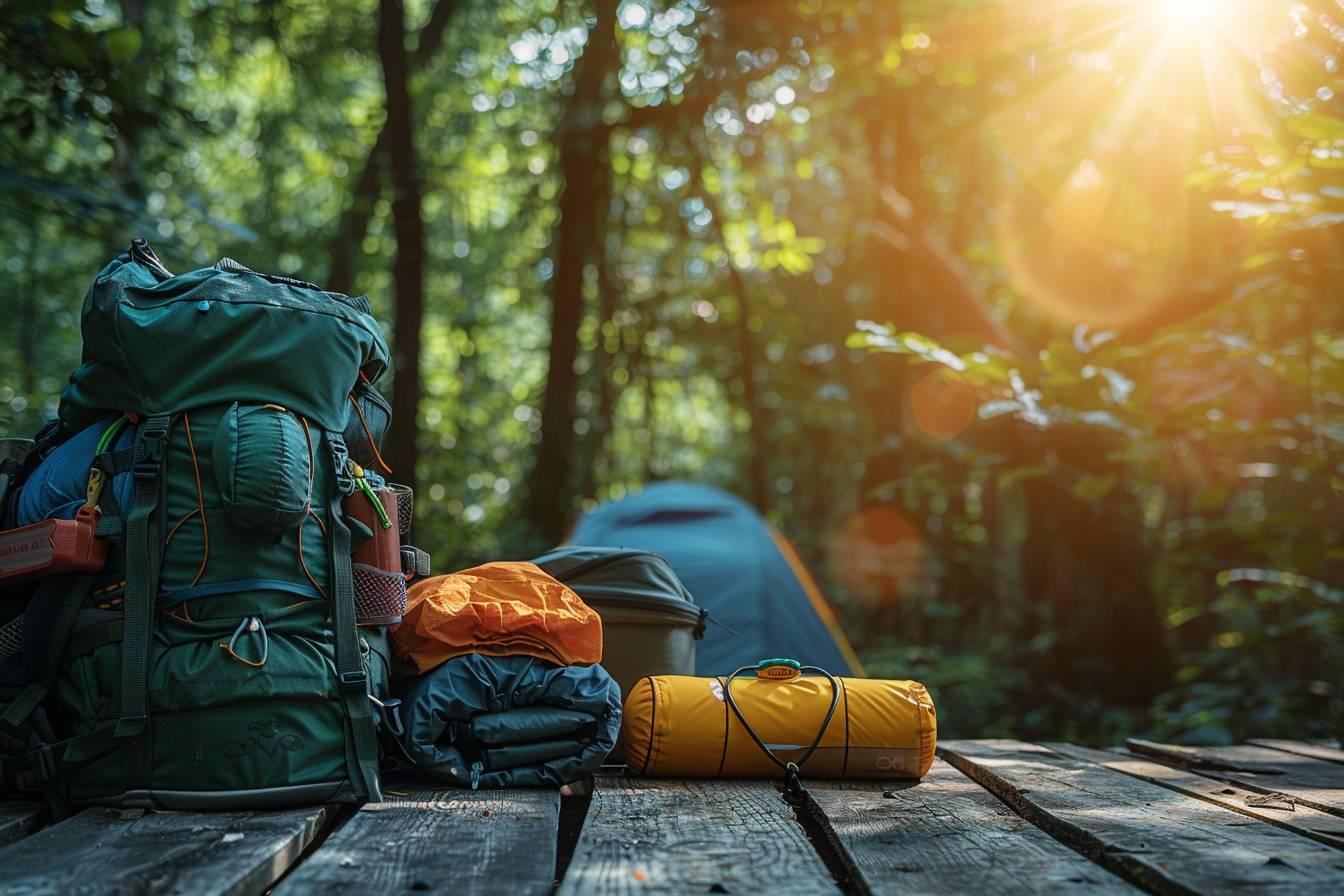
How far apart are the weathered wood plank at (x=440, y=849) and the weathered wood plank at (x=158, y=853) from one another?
76mm

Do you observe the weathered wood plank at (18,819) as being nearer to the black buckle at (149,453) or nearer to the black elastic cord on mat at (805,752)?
the black buckle at (149,453)

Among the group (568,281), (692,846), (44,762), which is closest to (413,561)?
(44,762)

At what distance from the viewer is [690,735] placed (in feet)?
9.69

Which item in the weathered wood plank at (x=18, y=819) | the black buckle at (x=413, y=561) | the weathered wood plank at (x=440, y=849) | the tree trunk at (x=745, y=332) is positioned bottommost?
the weathered wood plank at (x=18, y=819)

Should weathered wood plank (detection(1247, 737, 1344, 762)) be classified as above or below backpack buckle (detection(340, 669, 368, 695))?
below

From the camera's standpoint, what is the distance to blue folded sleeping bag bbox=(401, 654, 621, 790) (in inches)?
106

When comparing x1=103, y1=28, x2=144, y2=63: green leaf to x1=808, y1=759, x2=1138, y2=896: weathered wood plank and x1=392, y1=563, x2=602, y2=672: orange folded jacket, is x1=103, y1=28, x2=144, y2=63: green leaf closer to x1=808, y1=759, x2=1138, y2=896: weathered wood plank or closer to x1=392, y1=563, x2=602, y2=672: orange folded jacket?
x1=392, y1=563, x2=602, y2=672: orange folded jacket

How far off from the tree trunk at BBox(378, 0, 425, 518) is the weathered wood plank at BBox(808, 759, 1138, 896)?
5058mm

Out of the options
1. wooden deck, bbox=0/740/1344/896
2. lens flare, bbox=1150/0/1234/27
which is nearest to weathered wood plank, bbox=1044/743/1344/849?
wooden deck, bbox=0/740/1344/896

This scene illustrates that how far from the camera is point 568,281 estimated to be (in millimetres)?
8836

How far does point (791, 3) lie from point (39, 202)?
4.80m

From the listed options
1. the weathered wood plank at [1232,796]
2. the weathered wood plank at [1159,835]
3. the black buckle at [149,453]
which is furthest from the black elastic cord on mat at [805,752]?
the black buckle at [149,453]

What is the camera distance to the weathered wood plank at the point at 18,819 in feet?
7.41

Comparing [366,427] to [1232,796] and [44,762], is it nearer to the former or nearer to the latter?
[44,762]
